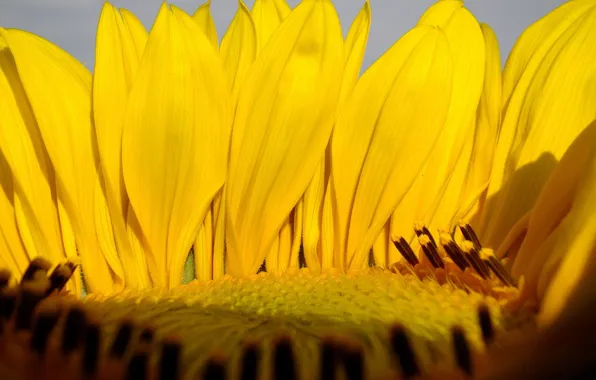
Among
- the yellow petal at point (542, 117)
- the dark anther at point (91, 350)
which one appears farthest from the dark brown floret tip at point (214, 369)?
the yellow petal at point (542, 117)

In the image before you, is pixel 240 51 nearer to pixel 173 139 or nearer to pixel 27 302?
pixel 173 139

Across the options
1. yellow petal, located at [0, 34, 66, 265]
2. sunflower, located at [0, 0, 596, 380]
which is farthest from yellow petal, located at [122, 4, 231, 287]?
yellow petal, located at [0, 34, 66, 265]

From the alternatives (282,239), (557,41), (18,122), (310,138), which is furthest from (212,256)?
(557,41)

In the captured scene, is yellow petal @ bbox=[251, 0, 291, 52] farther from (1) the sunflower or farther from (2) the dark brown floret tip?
(2) the dark brown floret tip

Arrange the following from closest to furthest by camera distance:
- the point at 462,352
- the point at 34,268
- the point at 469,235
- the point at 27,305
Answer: the point at 462,352 < the point at 27,305 < the point at 34,268 < the point at 469,235

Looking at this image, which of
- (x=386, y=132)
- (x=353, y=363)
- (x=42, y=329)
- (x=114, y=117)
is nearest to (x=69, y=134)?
(x=114, y=117)

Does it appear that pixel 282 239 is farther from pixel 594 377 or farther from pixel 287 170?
pixel 594 377
